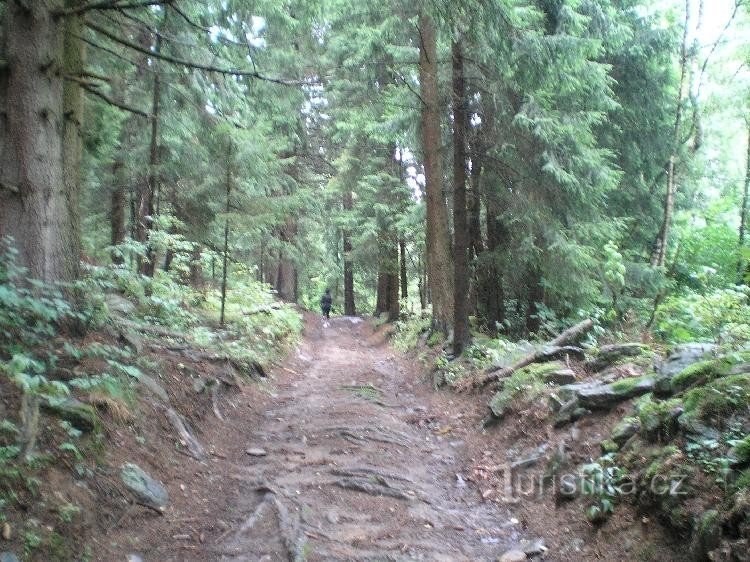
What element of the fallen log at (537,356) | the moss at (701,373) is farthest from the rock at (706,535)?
the fallen log at (537,356)

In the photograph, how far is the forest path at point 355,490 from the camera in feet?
14.6

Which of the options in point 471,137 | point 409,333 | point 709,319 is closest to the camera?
point 709,319

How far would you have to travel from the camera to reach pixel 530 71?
10.5m

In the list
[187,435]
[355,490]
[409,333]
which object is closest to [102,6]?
[187,435]

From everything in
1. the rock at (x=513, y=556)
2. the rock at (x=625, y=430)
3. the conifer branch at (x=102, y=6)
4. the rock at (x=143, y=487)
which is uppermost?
the conifer branch at (x=102, y=6)

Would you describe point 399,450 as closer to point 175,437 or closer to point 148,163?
point 175,437

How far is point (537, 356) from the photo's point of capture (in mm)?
8078

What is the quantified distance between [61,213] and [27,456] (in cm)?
341

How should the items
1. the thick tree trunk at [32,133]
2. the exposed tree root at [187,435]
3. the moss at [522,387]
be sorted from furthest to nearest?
the moss at [522,387]
the exposed tree root at [187,435]
the thick tree trunk at [32,133]

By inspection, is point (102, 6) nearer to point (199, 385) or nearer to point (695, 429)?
point (199, 385)

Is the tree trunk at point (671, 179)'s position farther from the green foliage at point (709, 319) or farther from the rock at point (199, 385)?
the rock at point (199, 385)

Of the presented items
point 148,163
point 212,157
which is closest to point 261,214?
point 212,157

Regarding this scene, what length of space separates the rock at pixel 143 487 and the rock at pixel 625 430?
166 inches

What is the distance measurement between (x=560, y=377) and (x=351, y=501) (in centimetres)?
328
